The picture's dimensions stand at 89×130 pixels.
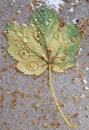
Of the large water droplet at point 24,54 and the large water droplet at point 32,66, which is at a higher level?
the large water droplet at point 24,54

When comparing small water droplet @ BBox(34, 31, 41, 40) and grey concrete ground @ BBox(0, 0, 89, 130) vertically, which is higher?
small water droplet @ BBox(34, 31, 41, 40)

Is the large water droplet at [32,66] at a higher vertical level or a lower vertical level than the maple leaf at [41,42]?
lower

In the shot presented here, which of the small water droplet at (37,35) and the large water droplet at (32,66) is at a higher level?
the small water droplet at (37,35)

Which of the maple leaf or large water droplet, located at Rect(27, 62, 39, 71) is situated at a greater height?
the maple leaf
